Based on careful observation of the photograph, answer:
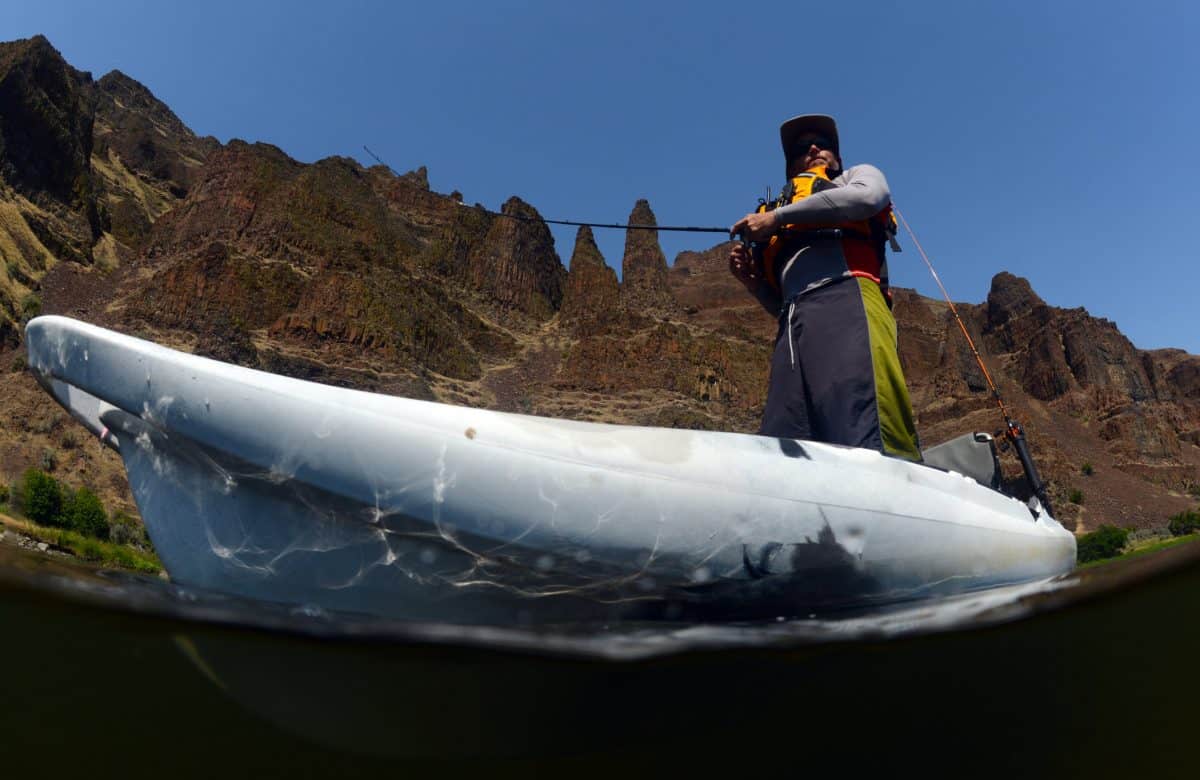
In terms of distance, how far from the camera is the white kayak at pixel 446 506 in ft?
3.52

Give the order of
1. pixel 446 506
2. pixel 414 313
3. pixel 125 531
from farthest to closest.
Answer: pixel 414 313 < pixel 125 531 < pixel 446 506

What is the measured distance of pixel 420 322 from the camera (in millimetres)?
33594

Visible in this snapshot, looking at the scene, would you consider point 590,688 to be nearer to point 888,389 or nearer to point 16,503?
point 888,389

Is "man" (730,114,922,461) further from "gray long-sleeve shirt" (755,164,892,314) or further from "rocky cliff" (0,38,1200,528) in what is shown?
"rocky cliff" (0,38,1200,528)

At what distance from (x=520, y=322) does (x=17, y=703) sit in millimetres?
42195

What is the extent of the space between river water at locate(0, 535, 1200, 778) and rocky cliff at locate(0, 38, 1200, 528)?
1759cm

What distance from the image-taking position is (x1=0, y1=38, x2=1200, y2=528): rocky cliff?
26.3 meters

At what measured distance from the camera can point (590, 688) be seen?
1.08 m

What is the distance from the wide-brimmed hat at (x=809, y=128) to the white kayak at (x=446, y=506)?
1613 mm

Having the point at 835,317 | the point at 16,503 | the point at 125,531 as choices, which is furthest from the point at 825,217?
the point at 125,531

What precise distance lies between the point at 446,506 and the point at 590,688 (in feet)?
1.35

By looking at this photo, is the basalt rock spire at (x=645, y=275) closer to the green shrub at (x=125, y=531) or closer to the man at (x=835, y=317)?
the green shrub at (x=125, y=531)

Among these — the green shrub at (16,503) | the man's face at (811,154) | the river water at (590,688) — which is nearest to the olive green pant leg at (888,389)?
→ the river water at (590,688)

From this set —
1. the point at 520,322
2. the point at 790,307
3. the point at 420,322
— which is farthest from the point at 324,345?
the point at 790,307
